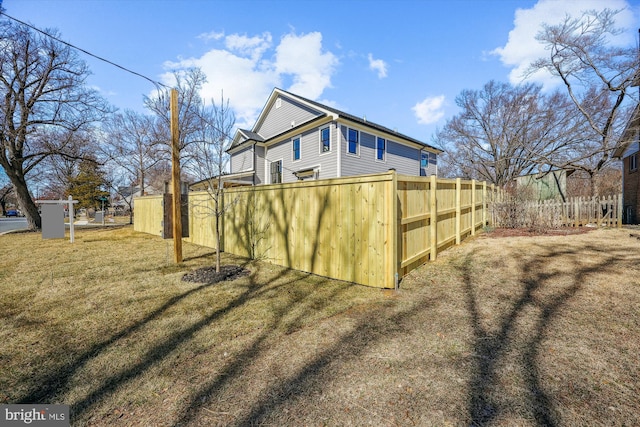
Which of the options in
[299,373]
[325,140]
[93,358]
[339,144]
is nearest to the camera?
[299,373]

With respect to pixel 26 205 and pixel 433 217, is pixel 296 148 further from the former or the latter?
pixel 26 205

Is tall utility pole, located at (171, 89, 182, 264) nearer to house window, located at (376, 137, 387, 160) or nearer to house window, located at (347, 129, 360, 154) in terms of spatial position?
house window, located at (347, 129, 360, 154)

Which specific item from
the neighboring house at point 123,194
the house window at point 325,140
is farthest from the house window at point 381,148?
the neighboring house at point 123,194

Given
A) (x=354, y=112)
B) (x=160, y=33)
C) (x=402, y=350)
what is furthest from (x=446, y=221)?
(x=354, y=112)

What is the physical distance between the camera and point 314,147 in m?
15.4

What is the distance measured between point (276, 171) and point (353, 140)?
6161 millimetres

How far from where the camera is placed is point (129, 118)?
87.7ft

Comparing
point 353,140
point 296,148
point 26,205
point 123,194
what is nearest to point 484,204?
point 353,140

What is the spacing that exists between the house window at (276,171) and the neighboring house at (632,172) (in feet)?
58.0

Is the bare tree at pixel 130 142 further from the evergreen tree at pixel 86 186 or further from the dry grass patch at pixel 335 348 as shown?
the dry grass patch at pixel 335 348

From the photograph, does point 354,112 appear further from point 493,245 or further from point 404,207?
point 404,207

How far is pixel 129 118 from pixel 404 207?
103 ft

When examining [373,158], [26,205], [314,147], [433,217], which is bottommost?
[433,217]

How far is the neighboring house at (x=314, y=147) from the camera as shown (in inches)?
566
